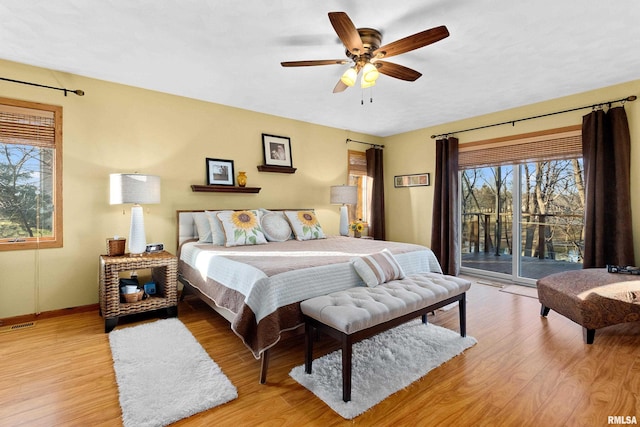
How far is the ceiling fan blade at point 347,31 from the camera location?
1.82 m

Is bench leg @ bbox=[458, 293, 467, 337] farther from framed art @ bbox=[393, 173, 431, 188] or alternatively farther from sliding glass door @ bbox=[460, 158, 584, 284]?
framed art @ bbox=[393, 173, 431, 188]

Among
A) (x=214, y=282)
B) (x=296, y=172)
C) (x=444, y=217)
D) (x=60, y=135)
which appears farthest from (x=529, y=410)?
(x=60, y=135)

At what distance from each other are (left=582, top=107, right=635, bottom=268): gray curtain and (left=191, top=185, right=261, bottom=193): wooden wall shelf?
408 centimetres

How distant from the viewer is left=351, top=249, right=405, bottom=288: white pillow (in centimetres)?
248

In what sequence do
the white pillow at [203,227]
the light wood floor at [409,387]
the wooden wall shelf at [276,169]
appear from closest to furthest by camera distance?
the light wood floor at [409,387], the white pillow at [203,227], the wooden wall shelf at [276,169]

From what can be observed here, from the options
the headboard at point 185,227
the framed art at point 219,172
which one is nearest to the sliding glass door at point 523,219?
the framed art at point 219,172

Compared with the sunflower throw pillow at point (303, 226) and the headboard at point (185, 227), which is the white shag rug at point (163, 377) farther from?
the sunflower throw pillow at point (303, 226)

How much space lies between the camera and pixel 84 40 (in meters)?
2.54

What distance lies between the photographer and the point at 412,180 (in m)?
5.62

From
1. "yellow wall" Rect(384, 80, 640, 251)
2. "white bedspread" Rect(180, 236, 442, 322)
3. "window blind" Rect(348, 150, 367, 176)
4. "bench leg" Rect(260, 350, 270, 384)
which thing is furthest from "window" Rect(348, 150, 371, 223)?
"bench leg" Rect(260, 350, 270, 384)

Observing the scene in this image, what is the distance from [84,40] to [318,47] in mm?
1917

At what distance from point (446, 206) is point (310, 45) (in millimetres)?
3356

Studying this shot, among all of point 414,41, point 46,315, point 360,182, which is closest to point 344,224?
point 360,182

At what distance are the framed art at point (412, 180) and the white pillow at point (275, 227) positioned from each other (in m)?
2.70
